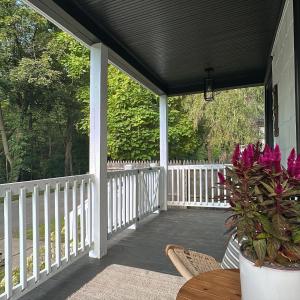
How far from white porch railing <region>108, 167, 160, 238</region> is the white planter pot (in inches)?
121

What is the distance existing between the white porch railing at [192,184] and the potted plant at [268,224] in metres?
5.51

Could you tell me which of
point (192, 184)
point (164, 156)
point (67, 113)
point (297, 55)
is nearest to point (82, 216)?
point (297, 55)

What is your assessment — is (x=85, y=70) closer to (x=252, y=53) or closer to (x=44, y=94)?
(x=44, y=94)

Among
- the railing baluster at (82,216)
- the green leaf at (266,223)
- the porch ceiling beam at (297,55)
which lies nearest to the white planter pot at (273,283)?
the green leaf at (266,223)

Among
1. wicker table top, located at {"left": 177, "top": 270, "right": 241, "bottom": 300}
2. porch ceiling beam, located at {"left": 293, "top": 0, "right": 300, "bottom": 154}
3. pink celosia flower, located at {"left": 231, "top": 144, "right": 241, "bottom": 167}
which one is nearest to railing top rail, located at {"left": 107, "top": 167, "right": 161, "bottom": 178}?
porch ceiling beam, located at {"left": 293, "top": 0, "right": 300, "bottom": 154}

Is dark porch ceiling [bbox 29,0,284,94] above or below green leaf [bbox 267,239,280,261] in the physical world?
above

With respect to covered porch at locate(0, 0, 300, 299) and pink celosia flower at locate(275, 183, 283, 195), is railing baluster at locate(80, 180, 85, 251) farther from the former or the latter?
pink celosia flower at locate(275, 183, 283, 195)

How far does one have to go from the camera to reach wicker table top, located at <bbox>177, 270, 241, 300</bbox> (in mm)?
1026

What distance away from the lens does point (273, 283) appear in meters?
0.80

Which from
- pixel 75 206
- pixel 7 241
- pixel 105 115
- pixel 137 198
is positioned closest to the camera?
pixel 7 241

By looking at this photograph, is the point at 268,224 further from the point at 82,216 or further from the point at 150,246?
the point at 150,246

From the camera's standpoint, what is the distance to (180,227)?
473 cm

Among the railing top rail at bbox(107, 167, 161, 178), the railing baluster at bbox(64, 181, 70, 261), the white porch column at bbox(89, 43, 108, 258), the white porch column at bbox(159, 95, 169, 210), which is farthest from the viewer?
the white porch column at bbox(159, 95, 169, 210)

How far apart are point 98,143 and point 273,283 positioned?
2732 millimetres
